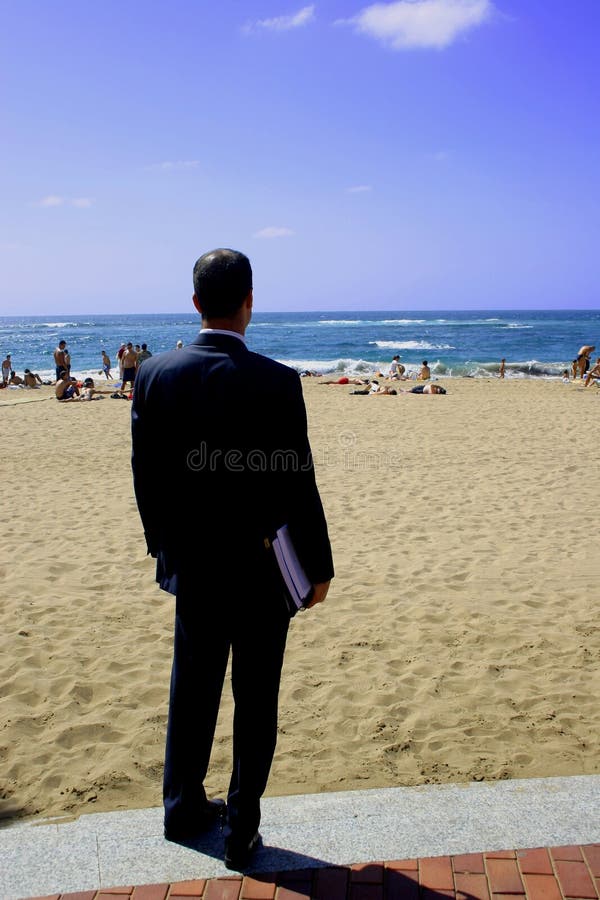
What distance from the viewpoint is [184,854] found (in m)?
2.40

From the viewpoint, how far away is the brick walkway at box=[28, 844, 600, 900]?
2.21 metres

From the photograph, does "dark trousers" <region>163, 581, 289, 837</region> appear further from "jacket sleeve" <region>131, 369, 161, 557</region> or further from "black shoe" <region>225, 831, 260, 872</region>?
"jacket sleeve" <region>131, 369, 161, 557</region>

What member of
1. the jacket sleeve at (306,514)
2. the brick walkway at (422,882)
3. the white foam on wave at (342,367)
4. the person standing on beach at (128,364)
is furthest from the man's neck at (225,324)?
the white foam on wave at (342,367)

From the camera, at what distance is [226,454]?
2.21m

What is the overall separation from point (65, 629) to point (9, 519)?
319cm

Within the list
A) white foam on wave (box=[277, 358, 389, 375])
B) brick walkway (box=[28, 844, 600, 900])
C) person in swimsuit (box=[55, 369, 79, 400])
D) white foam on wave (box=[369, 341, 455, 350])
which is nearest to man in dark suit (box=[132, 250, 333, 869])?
brick walkway (box=[28, 844, 600, 900])

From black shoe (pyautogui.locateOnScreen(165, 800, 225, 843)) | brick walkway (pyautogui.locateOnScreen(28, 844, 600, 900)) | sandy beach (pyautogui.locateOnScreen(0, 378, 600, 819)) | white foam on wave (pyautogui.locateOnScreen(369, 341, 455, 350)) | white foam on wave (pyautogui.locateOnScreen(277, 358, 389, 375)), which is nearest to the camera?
brick walkway (pyautogui.locateOnScreen(28, 844, 600, 900))

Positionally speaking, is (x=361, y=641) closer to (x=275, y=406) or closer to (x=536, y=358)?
(x=275, y=406)

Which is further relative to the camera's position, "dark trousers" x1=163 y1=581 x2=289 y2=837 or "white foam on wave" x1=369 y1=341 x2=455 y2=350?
"white foam on wave" x1=369 y1=341 x2=455 y2=350

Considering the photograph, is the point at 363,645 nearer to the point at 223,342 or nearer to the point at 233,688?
the point at 233,688

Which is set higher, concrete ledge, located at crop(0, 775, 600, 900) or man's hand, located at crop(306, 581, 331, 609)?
man's hand, located at crop(306, 581, 331, 609)

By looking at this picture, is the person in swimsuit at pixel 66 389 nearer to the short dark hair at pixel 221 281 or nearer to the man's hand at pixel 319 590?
the short dark hair at pixel 221 281

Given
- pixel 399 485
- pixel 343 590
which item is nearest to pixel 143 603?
pixel 343 590

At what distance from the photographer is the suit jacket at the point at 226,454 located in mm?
2213
